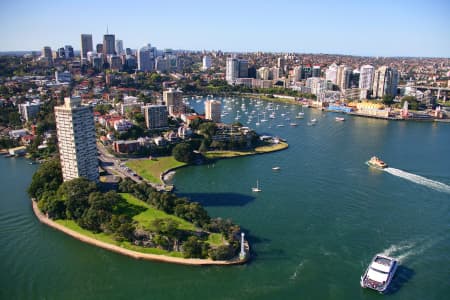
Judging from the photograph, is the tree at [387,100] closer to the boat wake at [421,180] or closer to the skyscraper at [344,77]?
the skyscraper at [344,77]

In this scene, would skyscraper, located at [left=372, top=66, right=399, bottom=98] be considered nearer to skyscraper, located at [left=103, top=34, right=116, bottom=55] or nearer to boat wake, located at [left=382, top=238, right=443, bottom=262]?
boat wake, located at [left=382, top=238, right=443, bottom=262]

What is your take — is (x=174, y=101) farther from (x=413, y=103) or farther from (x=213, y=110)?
(x=413, y=103)

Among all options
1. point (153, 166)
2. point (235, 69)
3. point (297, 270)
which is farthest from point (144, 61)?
point (297, 270)

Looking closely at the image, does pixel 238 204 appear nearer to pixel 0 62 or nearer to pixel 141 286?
pixel 141 286

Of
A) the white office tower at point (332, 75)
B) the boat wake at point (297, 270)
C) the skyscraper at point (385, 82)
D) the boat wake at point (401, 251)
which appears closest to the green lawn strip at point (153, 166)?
the boat wake at point (297, 270)

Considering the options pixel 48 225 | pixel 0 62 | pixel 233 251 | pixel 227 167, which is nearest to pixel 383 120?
pixel 227 167
